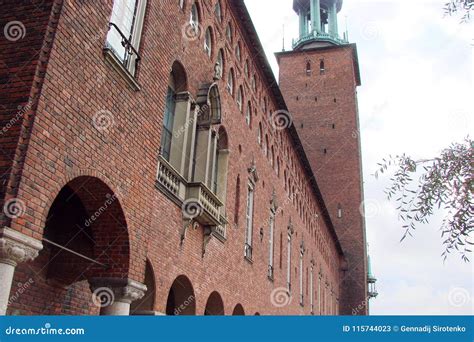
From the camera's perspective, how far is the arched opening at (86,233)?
293 inches

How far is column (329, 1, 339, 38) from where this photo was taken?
49.3 m

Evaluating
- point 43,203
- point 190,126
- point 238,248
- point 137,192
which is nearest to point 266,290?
point 238,248

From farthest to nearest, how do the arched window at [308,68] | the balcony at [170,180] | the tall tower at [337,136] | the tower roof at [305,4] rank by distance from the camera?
the tower roof at [305,4], the arched window at [308,68], the tall tower at [337,136], the balcony at [170,180]

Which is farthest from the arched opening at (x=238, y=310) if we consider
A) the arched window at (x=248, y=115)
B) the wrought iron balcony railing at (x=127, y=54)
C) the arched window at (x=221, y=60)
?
the wrought iron balcony railing at (x=127, y=54)

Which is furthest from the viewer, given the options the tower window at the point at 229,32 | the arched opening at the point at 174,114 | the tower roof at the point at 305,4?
the tower roof at the point at 305,4

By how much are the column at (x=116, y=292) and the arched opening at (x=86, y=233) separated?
114mm

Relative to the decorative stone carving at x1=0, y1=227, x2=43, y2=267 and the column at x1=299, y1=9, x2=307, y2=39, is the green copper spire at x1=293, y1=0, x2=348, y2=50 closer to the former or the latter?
the column at x1=299, y1=9, x2=307, y2=39

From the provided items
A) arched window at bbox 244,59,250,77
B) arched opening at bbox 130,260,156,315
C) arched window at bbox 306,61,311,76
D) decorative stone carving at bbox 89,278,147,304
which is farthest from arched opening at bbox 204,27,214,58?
arched window at bbox 306,61,311,76

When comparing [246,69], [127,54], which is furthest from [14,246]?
[246,69]

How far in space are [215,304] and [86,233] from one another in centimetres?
634

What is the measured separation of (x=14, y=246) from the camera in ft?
18.1

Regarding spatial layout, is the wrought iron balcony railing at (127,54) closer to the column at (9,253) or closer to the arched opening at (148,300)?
the column at (9,253)

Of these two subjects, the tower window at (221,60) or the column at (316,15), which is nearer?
the tower window at (221,60)

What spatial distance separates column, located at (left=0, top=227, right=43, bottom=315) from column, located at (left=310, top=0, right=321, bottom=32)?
152 ft
